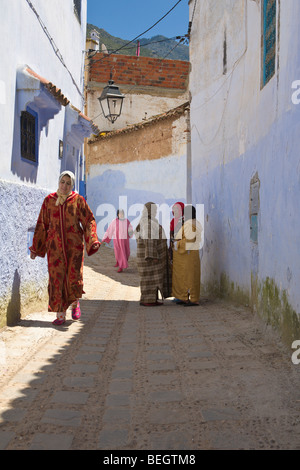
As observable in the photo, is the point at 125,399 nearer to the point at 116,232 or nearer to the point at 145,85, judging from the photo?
the point at 116,232

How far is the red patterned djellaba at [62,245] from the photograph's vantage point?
5.47 m

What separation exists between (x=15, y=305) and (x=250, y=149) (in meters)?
3.00

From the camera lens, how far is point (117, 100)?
1037 cm

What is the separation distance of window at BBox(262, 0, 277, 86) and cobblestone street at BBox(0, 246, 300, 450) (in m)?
2.35

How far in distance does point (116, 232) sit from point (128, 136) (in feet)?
11.1

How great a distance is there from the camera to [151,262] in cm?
749

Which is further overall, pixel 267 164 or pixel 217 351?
pixel 267 164

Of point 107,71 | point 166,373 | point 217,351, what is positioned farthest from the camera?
point 107,71

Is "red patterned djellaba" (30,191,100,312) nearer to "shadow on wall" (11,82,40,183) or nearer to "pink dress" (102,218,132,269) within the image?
"shadow on wall" (11,82,40,183)

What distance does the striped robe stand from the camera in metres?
7.35

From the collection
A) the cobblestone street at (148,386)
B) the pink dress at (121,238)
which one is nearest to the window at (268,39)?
the cobblestone street at (148,386)

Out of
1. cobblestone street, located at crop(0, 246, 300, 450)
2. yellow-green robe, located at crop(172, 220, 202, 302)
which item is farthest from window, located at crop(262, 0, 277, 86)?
yellow-green robe, located at crop(172, 220, 202, 302)
